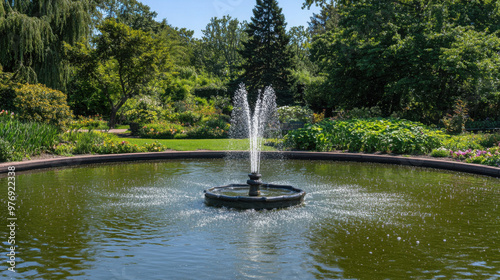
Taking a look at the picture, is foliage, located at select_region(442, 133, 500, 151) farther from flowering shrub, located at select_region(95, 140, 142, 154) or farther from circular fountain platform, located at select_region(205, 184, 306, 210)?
flowering shrub, located at select_region(95, 140, 142, 154)

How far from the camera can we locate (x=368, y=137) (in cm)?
1487

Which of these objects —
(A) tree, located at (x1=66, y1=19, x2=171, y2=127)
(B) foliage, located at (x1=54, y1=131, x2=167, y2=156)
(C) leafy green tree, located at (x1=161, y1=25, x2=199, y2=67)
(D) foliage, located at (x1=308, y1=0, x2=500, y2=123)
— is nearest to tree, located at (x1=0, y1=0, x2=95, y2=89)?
(A) tree, located at (x1=66, y1=19, x2=171, y2=127)

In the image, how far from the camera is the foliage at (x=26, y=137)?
12234 mm

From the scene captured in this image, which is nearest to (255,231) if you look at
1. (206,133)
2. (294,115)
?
(206,133)

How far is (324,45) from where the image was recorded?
25766 mm

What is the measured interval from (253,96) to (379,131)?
26.4m

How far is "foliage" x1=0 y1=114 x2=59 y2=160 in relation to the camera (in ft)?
40.1

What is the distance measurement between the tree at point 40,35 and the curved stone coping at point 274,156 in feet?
33.1

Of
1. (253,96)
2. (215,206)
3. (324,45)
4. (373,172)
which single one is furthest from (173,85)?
(215,206)

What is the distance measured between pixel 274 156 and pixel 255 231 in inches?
350

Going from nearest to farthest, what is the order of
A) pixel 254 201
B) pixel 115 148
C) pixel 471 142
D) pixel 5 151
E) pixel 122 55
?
pixel 254 201
pixel 5 151
pixel 115 148
pixel 471 142
pixel 122 55

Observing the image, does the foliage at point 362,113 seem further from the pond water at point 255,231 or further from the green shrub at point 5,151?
the green shrub at point 5,151

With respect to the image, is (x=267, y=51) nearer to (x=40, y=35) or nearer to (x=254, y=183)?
(x=40, y=35)

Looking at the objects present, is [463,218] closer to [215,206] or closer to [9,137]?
[215,206]
